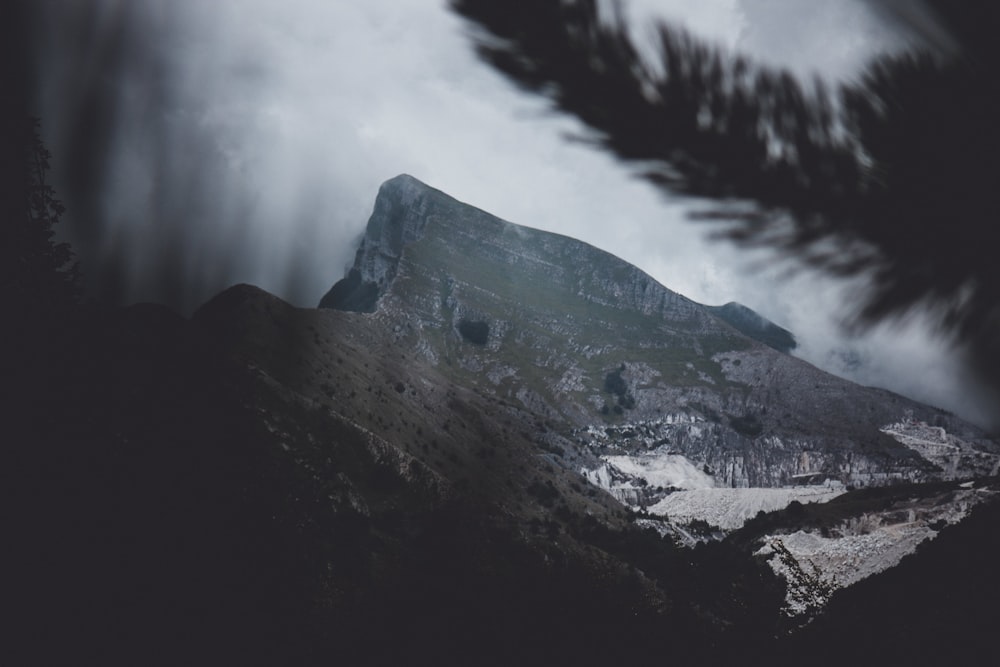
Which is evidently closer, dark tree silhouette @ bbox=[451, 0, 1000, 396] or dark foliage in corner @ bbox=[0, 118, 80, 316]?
dark tree silhouette @ bbox=[451, 0, 1000, 396]

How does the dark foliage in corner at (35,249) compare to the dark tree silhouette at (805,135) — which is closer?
the dark tree silhouette at (805,135)

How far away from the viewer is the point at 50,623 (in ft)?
30.0

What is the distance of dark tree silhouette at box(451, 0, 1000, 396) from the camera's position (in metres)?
1.05

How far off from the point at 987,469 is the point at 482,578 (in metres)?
267

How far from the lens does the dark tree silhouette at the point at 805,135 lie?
41.5 inches

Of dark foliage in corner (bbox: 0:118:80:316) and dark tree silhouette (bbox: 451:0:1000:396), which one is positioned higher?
dark tree silhouette (bbox: 451:0:1000:396)

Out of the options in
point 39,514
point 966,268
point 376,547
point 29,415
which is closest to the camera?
point 966,268

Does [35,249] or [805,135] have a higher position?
[805,135]

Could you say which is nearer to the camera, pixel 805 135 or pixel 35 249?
pixel 805 135

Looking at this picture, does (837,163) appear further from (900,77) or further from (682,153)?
(682,153)

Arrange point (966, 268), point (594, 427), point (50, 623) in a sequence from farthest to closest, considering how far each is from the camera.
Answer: point (594, 427) → point (50, 623) → point (966, 268)

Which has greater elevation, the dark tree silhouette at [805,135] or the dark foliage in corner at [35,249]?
the dark tree silhouette at [805,135]

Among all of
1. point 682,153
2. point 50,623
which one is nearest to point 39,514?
point 50,623

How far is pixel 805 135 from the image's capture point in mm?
1242
